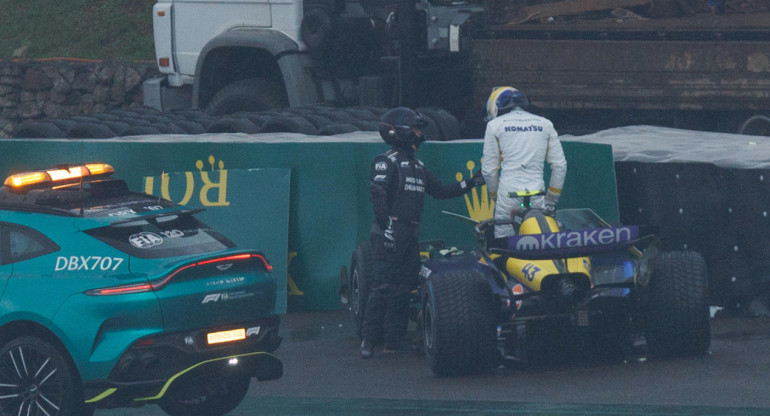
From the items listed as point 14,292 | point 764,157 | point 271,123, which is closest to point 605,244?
point 764,157

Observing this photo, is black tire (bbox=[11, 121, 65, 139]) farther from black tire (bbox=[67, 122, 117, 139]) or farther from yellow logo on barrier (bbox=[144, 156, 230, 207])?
yellow logo on barrier (bbox=[144, 156, 230, 207])

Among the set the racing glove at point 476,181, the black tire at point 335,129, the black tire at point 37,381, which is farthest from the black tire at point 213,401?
the black tire at point 335,129

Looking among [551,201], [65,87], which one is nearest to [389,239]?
[551,201]

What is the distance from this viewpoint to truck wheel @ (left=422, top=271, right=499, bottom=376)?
9.27 metres

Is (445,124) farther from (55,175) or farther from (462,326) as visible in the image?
(55,175)

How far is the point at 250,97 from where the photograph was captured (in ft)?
54.8

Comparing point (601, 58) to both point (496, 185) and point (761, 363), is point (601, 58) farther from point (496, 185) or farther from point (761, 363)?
point (761, 363)

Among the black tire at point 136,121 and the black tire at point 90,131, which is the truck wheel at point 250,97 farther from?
the black tire at point 90,131

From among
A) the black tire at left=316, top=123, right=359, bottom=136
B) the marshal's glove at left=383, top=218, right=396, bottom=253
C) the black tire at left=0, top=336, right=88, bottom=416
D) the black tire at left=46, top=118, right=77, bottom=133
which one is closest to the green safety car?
the black tire at left=0, top=336, right=88, bottom=416

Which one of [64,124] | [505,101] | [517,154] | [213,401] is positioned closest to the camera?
[213,401]

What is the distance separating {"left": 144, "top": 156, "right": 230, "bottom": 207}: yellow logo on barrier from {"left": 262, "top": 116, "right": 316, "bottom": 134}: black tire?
1.41 metres

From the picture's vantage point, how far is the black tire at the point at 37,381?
7.69 metres

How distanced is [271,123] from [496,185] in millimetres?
4527

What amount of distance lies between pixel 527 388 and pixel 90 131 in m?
8.20
